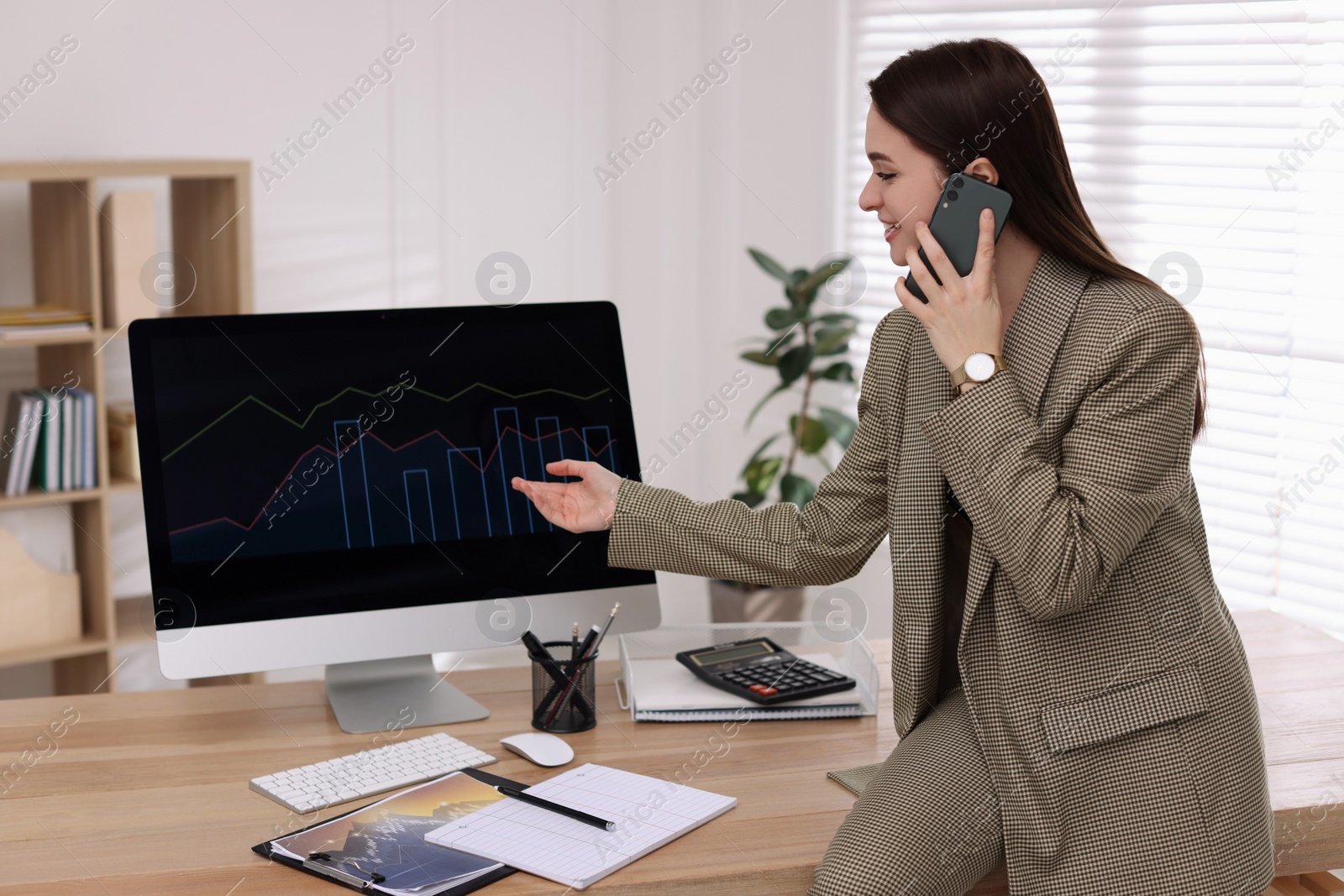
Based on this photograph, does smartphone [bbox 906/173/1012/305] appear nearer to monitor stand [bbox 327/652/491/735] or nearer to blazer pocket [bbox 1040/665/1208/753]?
blazer pocket [bbox 1040/665/1208/753]

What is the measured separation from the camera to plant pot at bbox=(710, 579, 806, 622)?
343 cm

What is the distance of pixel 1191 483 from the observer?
1.40 metres

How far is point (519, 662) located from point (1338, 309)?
8.04 feet

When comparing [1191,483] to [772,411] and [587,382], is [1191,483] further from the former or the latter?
Answer: [772,411]

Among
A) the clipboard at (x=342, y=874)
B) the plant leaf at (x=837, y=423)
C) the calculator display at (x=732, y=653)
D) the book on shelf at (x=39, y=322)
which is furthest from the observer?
the plant leaf at (x=837, y=423)

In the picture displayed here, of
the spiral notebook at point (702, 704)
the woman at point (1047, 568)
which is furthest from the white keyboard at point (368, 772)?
the woman at point (1047, 568)

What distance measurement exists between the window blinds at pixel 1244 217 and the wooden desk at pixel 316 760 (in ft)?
2.64

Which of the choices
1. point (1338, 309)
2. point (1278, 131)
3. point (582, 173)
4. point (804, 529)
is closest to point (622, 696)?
point (804, 529)

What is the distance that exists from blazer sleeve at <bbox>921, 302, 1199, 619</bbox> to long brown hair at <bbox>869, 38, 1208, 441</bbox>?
0.27 ft

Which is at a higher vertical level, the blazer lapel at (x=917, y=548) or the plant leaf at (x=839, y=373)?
the plant leaf at (x=839, y=373)

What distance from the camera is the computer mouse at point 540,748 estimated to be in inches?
58.4

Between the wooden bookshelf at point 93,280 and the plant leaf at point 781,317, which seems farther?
the plant leaf at point 781,317

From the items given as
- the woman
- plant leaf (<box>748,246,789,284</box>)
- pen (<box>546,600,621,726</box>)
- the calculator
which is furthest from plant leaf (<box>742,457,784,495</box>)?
the woman

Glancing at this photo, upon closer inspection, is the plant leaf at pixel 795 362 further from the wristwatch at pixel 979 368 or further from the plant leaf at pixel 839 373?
the wristwatch at pixel 979 368
